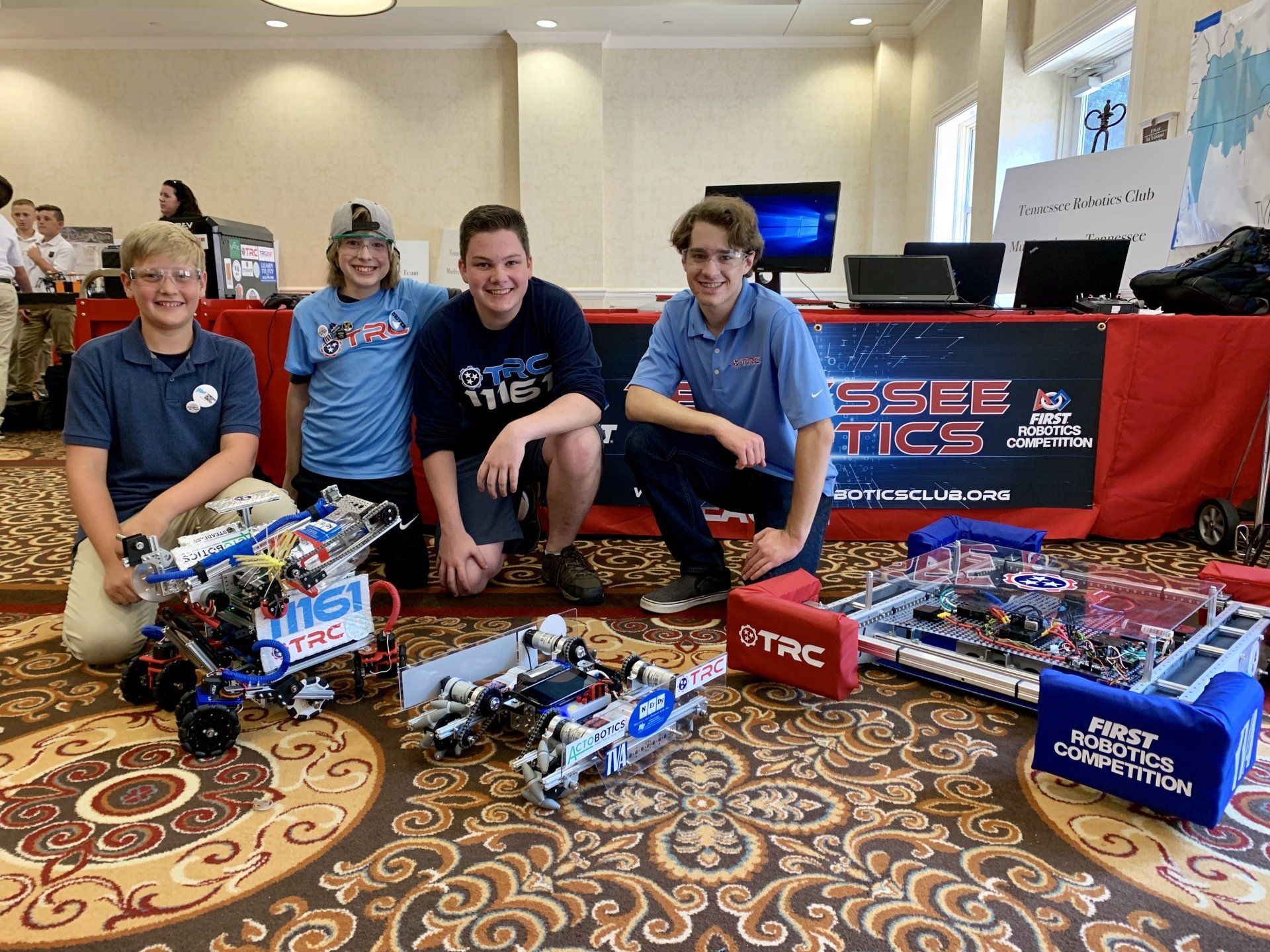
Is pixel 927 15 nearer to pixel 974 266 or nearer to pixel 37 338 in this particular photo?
pixel 974 266

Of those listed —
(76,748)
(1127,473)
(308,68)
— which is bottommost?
(76,748)

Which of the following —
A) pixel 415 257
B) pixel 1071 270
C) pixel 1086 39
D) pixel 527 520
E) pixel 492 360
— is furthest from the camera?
pixel 415 257

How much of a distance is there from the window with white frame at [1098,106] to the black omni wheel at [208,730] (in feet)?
16.7

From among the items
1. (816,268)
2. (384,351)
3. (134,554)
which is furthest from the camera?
(816,268)

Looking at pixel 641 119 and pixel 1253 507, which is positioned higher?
pixel 641 119

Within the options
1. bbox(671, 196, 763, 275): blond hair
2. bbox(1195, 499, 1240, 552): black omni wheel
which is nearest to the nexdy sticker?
bbox(671, 196, 763, 275): blond hair

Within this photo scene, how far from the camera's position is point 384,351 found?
254 centimetres

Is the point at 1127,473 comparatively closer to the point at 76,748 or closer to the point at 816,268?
the point at 816,268

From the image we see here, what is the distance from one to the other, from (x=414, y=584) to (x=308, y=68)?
6920 millimetres

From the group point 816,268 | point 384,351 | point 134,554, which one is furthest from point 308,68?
point 134,554

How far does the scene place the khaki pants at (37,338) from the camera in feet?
20.6

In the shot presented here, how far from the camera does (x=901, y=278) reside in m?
3.22

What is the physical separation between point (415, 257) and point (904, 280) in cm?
584

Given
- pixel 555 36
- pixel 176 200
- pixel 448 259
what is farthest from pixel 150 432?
pixel 555 36
